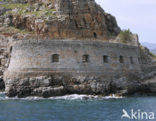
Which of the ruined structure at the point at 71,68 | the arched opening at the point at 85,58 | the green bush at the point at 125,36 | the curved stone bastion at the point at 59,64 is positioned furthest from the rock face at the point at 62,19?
the curved stone bastion at the point at 59,64

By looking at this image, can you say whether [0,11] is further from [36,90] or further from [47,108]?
[47,108]

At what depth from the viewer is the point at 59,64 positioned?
→ 31.5 metres

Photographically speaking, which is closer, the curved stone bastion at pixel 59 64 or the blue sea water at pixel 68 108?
the blue sea water at pixel 68 108

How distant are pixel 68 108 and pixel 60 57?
30.1ft

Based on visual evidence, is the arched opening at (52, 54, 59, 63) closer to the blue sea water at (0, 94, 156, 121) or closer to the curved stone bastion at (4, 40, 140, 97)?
the curved stone bastion at (4, 40, 140, 97)

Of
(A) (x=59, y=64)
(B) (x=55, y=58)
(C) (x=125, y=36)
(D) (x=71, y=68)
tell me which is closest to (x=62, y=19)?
(C) (x=125, y=36)

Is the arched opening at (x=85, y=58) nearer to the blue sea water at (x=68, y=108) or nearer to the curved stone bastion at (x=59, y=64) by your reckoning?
the curved stone bastion at (x=59, y=64)

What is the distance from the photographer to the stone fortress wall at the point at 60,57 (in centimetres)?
3145

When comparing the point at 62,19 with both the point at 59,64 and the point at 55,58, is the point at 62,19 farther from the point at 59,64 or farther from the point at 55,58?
the point at 59,64

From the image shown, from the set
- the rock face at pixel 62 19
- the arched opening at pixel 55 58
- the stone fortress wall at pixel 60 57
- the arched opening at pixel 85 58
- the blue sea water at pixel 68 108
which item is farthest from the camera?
the rock face at pixel 62 19

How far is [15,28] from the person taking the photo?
1785 inches

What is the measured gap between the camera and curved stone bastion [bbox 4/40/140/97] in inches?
1201

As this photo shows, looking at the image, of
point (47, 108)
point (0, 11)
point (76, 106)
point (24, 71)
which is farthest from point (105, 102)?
point (0, 11)

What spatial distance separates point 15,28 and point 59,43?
16228 millimetres
